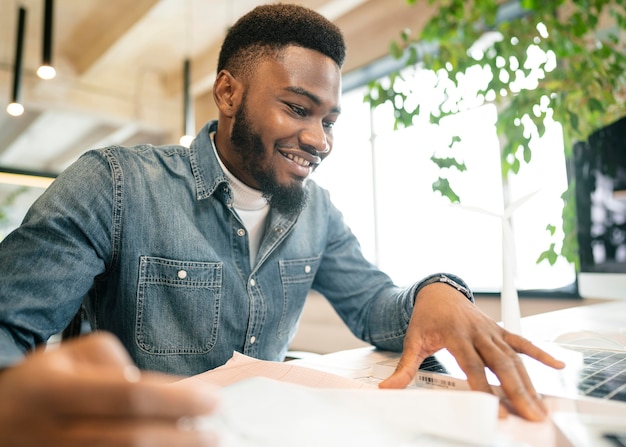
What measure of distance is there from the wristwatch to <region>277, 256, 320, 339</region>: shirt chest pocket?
38 centimetres

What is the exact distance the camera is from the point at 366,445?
0.35 metres

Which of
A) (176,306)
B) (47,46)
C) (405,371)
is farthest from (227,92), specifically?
(47,46)

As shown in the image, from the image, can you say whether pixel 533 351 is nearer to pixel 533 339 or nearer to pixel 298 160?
pixel 533 339

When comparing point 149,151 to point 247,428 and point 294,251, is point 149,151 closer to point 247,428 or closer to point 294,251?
point 294,251

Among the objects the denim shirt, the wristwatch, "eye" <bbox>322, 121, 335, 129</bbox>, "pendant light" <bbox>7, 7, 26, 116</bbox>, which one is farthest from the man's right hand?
"pendant light" <bbox>7, 7, 26, 116</bbox>

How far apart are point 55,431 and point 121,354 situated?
52mm

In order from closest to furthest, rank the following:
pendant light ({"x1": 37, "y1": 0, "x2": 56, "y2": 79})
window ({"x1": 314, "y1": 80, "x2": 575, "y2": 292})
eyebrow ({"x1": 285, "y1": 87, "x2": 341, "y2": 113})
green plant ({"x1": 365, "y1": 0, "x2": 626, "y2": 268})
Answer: eyebrow ({"x1": 285, "y1": 87, "x2": 341, "y2": 113}), green plant ({"x1": 365, "y1": 0, "x2": 626, "y2": 268}), window ({"x1": 314, "y1": 80, "x2": 575, "y2": 292}), pendant light ({"x1": 37, "y1": 0, "x2": 56, "y2": 79})

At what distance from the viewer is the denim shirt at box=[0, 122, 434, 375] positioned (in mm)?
741

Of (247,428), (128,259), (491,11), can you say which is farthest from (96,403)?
(491,11)

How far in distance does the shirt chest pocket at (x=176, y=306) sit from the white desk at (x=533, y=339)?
0.25 m

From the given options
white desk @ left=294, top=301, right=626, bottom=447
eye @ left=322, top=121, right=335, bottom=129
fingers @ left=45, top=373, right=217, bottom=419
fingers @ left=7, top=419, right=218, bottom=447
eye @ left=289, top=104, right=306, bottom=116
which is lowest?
white desk @ left=294, top=301, right=626, bottom=447

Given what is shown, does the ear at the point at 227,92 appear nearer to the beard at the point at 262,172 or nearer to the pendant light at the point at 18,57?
the beard at the point at 262,172

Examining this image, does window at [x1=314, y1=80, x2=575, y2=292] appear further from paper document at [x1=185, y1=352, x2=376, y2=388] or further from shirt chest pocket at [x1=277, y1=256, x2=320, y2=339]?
paper document at [x1=185, y1=352, x2=376, y2=388]

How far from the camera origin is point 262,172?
113 cm
